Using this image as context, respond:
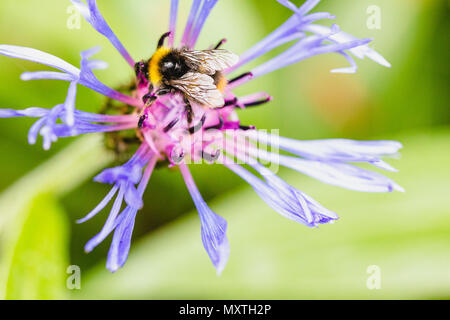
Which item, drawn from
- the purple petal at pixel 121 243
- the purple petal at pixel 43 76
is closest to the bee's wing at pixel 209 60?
the purple petal at pixel 43 76

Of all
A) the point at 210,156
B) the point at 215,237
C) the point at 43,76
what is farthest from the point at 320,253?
the point at 43,76

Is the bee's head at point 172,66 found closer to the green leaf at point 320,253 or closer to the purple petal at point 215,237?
the purple petal at point 215,237

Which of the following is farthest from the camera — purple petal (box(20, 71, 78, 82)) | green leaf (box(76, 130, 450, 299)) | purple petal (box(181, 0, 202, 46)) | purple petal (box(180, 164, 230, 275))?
green leaf (box(76, 130, 450, 299))

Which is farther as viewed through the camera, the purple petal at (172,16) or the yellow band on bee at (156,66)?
the purple petal at (172,16)

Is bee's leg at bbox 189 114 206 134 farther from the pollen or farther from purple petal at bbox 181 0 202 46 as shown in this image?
purple petal at bbox 181 0 202 46

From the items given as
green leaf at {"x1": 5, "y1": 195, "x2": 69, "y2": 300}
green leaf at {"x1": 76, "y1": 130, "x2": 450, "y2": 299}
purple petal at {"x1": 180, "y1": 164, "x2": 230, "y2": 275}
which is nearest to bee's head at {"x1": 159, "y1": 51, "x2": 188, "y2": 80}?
purple petal at {"x1": 180, "y1": 164, "x2": 230, "y2": 275}

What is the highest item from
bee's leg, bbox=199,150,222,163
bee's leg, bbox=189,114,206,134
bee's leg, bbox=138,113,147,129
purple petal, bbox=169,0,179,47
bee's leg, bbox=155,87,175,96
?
purple petal, bbox=169,0,179,47

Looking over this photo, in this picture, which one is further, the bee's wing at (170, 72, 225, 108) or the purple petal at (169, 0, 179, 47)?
the purple petal at (169, 0, 179, 47)

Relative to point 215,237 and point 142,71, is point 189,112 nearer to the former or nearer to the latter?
point 142,71
